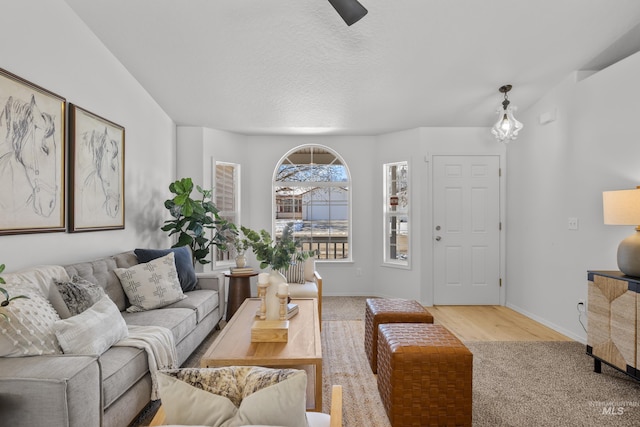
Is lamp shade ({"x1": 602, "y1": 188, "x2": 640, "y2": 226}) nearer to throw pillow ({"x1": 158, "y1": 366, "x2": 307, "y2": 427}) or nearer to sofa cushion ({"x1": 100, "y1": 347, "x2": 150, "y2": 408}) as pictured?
throw pillow ({"x1": 158, "y1": 366, "x2": 307, "y2": 427})

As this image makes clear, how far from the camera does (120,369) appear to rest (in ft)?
5.76

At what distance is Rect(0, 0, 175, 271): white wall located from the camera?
214 centimetres

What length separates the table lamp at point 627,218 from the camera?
2.46 m

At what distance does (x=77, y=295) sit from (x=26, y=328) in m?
0.44

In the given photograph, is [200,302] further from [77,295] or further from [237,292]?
[77,295]

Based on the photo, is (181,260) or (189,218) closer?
(181,260)

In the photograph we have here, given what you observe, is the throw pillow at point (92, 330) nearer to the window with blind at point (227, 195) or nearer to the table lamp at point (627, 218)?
the window with blind at point (227, 195)

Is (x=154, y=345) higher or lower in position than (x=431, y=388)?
higher

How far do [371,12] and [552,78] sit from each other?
220 cm

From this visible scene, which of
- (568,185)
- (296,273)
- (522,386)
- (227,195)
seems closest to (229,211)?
(227,195)

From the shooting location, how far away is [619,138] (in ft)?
10.1

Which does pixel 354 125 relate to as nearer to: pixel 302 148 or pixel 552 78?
pixel 302 148

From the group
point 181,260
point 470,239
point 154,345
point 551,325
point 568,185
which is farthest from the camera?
point 470,239

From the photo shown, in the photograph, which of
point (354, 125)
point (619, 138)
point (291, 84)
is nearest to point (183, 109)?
point (291, 84)
